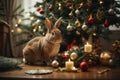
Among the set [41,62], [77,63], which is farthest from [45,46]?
[77,63]

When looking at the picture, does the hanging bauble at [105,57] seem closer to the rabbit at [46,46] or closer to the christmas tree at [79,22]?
the christmas tree at [79,22]

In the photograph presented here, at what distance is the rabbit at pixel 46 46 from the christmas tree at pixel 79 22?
0.39ft

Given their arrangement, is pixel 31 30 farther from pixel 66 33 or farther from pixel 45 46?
pixel 45 46

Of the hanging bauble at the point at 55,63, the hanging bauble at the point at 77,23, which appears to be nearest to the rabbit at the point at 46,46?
the hanging bauble at the point at 55,63

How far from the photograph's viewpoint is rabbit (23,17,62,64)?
6.41 ft

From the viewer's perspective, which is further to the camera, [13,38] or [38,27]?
[13,38]

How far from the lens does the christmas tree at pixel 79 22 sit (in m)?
2.09

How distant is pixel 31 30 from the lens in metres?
2.54

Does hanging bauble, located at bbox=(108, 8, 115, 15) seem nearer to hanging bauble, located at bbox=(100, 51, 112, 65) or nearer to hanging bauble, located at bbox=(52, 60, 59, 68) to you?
hanging bauble, located at bbox=(100, 51, 112, 65)

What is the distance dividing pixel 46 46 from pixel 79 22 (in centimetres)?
44

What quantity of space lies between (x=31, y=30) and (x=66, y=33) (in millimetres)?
432

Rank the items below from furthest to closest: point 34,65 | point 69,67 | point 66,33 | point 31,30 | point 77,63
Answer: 1. point 31,30
2. point 66,33
3. point 34,65
4. point 77,63
5. point 69,67

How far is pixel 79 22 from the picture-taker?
2205 mm

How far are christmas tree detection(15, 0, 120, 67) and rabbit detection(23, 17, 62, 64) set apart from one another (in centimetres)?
12
